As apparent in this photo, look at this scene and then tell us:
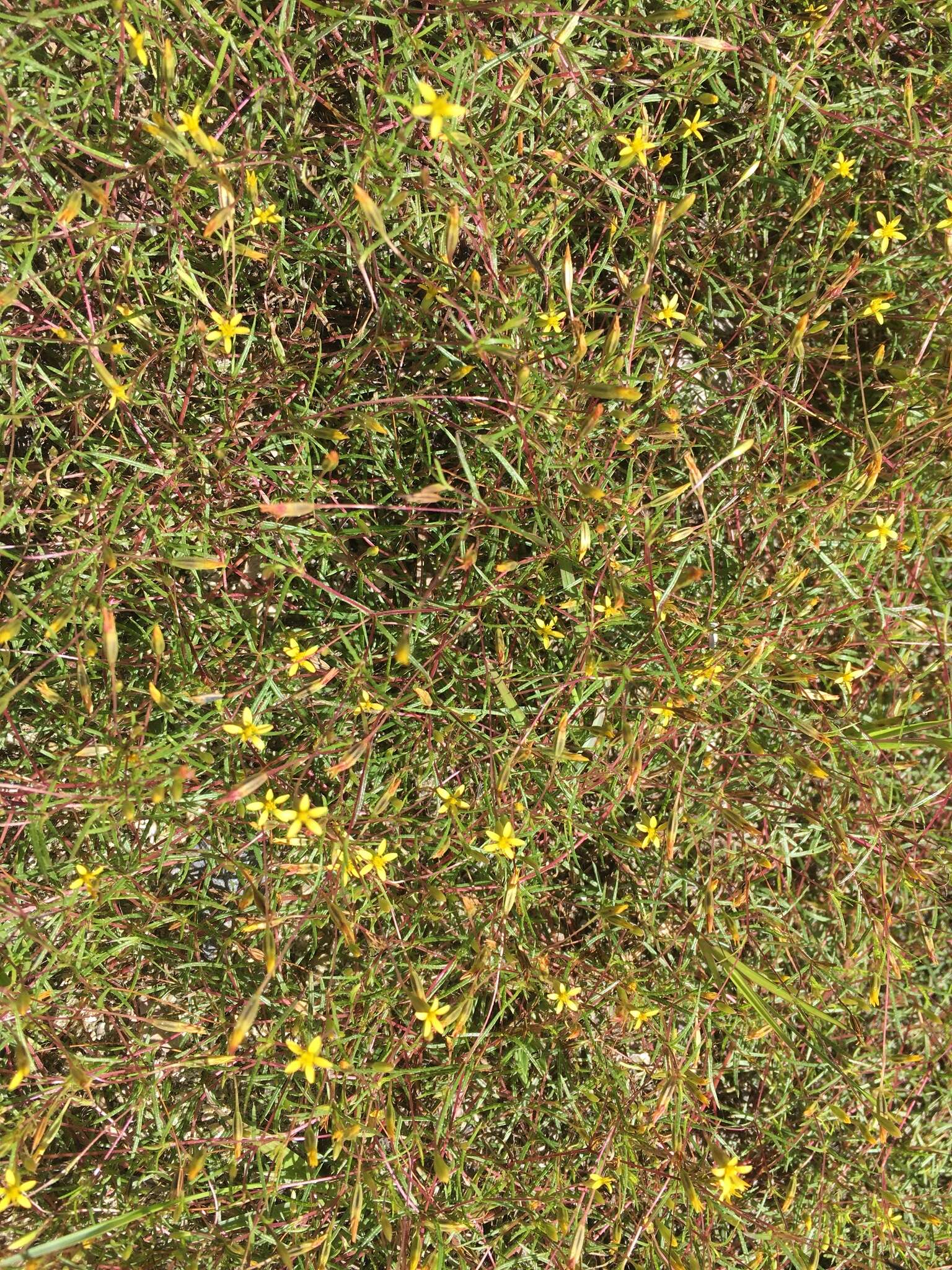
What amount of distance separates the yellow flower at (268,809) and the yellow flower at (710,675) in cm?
82

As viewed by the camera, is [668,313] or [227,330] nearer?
[227,330]

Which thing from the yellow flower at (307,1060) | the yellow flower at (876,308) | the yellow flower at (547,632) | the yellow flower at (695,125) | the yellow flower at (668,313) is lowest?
the yellow flower at (307,1060)

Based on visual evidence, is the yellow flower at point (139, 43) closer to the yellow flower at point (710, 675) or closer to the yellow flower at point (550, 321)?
the yellow flower at point (550, 321)

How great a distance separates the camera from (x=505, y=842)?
1.61 meters

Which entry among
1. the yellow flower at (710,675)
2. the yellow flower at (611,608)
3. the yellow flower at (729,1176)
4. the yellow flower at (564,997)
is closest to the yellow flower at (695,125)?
the yellow flower at (611,608)

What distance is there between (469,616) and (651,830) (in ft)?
1.85

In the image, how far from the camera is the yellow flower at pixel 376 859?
61.9 inches

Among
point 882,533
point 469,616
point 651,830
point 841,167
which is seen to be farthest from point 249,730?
point 841,167

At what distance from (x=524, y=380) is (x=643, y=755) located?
793 mm

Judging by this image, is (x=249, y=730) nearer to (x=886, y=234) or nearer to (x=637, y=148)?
(x=637, y=148)

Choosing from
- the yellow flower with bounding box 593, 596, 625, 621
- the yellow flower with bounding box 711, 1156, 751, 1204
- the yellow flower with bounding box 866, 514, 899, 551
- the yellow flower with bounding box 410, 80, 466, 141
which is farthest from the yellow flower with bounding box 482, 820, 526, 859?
the yellow flower with bounding box 410, 80, 466, 141

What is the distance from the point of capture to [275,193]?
71.4 inches

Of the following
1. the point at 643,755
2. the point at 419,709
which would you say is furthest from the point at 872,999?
the point at 419,709

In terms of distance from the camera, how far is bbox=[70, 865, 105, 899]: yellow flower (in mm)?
1593
